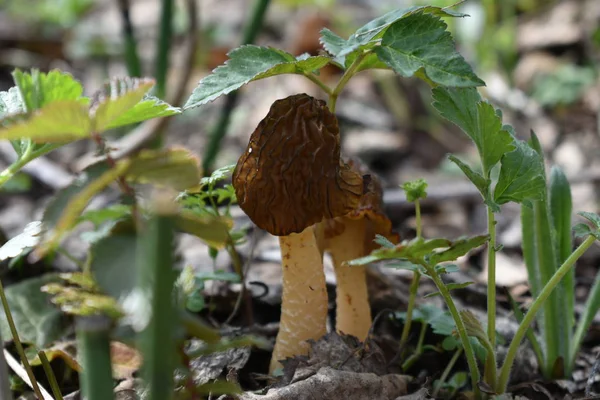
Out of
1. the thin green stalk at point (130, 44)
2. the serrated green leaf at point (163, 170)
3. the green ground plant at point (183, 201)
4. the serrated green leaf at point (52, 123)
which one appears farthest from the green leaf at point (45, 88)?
the thin green stalk at point (130, 44)

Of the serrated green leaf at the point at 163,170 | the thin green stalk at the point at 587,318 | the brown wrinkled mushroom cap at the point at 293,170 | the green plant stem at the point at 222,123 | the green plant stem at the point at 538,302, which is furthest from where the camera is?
the green plant stem at the point at 222,123

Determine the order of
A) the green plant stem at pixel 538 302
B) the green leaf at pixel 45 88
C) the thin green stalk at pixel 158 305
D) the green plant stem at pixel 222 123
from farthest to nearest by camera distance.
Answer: the green plant stem at pixel 222 123
the green plant stem at pixel 538 302
the green leaf at pixel 45 88
the thin green stalk at pixel 158 305

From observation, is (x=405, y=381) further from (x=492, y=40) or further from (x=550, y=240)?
(x=492, y=40)

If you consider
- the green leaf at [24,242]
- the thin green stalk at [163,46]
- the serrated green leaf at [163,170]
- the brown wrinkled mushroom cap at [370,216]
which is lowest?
the brown wrinkled mushroom cap at [370,216]

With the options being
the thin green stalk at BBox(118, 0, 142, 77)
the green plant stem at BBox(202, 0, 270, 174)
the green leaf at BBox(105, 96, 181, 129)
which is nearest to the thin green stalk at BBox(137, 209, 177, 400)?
the green leaf at BBox(105, 96, 181, 129)

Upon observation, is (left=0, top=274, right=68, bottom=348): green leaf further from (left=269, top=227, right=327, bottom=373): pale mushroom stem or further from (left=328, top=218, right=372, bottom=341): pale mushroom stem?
(left=328, top=218, right=372, bottom=341): pale mushroom stem

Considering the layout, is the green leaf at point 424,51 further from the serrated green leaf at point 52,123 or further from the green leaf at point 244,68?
the serrated green leaf at point 52,123

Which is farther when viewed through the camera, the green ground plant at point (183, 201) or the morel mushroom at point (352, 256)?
the morel mushroom at point (352, 256)
